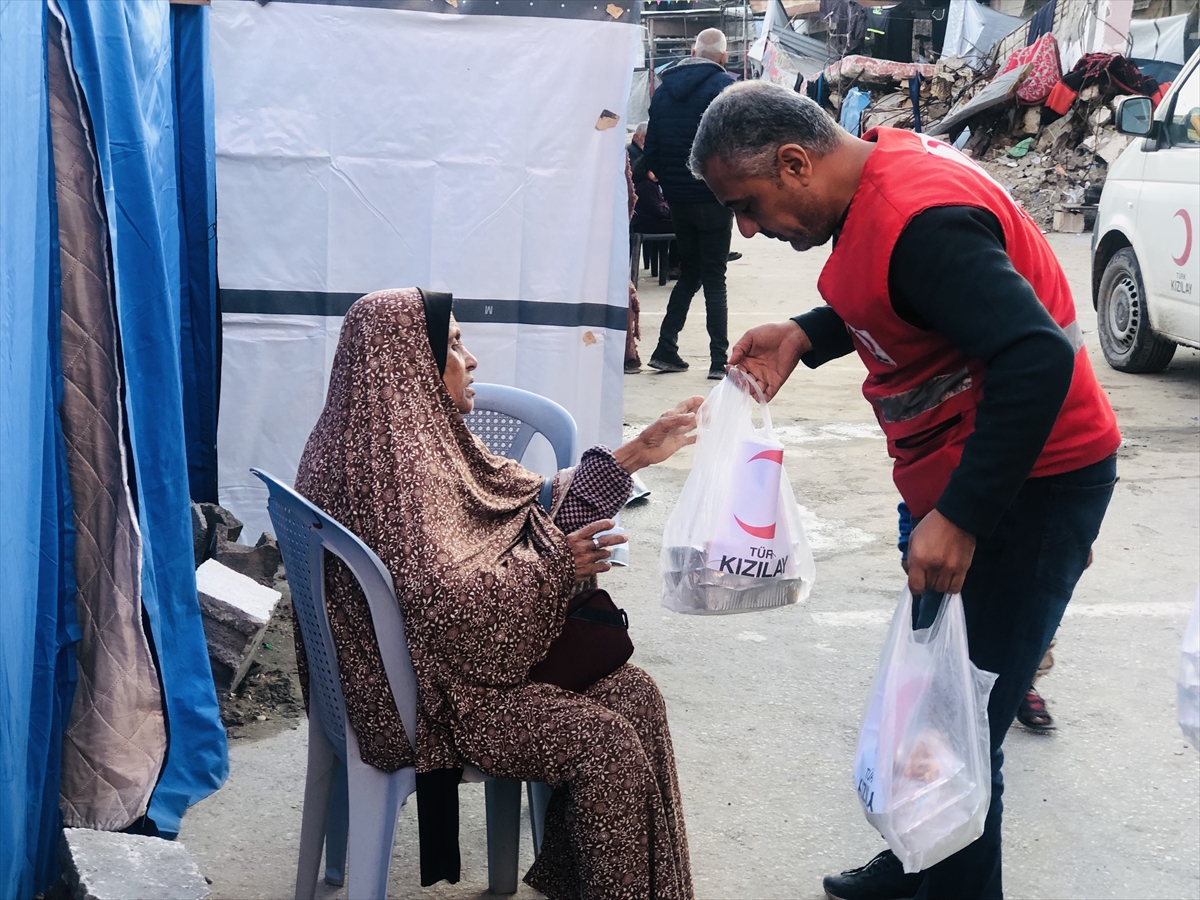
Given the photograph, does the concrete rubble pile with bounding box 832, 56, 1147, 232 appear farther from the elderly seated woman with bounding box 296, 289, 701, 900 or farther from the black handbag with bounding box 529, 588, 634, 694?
the elderly seated woman with bounding box 296, 289, 701, 900

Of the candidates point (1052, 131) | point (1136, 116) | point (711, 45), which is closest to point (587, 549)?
point (1136, 116)

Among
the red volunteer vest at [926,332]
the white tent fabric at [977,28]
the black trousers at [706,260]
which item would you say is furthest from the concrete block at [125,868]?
the white tent fabric at [977,28]

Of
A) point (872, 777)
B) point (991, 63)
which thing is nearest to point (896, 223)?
point (872, 777)

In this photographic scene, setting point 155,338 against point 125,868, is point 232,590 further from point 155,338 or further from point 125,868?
point 125,868

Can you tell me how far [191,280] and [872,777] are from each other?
2.92m

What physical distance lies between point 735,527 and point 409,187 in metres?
2.56

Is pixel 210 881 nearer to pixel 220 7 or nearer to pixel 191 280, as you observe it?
pixel 191 280

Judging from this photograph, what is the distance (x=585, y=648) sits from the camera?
228 cm

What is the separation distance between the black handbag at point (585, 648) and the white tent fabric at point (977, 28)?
79.0 ft

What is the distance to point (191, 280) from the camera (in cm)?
396

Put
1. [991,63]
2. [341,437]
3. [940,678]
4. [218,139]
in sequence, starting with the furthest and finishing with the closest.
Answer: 1. [991,63]
2. [218,139]
3. [341,437]
4. [940,678]

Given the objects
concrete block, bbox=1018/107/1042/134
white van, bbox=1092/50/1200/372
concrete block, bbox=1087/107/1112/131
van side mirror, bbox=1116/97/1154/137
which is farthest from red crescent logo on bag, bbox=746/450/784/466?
concrete block, bbox=1018/107/1042/134

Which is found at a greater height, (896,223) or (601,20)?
(601,20)

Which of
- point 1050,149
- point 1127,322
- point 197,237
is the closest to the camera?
point 197,237
